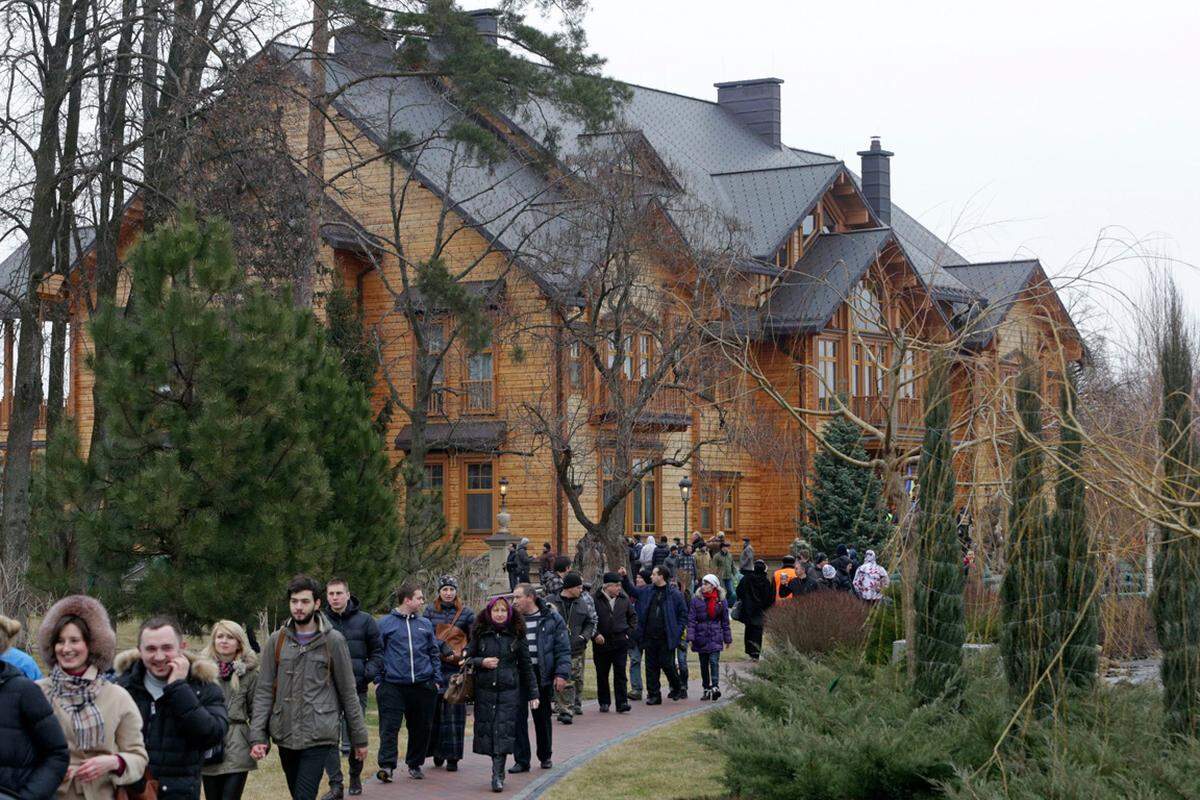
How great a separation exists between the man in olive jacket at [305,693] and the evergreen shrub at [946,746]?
268 centimetres

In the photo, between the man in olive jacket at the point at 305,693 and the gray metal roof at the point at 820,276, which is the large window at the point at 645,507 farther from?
the man in olive jacket at the point at 305,693

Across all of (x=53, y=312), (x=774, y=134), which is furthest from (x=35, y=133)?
(x=774, y=134)

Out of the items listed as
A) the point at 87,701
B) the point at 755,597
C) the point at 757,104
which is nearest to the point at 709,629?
the point at 755,597

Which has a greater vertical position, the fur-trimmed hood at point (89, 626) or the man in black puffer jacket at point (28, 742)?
the fur-trimmed hood at point (89, 626)

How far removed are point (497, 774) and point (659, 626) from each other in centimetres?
687

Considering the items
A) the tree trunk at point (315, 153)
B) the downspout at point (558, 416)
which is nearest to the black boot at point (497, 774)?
the tree trunk at point (315, 153)

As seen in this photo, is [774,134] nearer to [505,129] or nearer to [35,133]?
[505,129]

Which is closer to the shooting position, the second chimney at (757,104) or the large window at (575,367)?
the large window at (575,367)

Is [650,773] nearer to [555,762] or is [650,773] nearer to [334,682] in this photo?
[555,762]

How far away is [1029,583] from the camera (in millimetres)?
11055

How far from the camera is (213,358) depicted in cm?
1645

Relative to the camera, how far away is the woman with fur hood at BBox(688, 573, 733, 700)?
2097cm

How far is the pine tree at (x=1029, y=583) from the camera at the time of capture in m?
10.4

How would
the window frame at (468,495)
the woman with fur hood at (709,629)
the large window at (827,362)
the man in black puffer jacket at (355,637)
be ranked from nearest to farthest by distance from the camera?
the man in black puffer jacket at (355,637) < the woman with fur hood at (709,629) < the window frame at (468,495) < the large window at (827,362)
